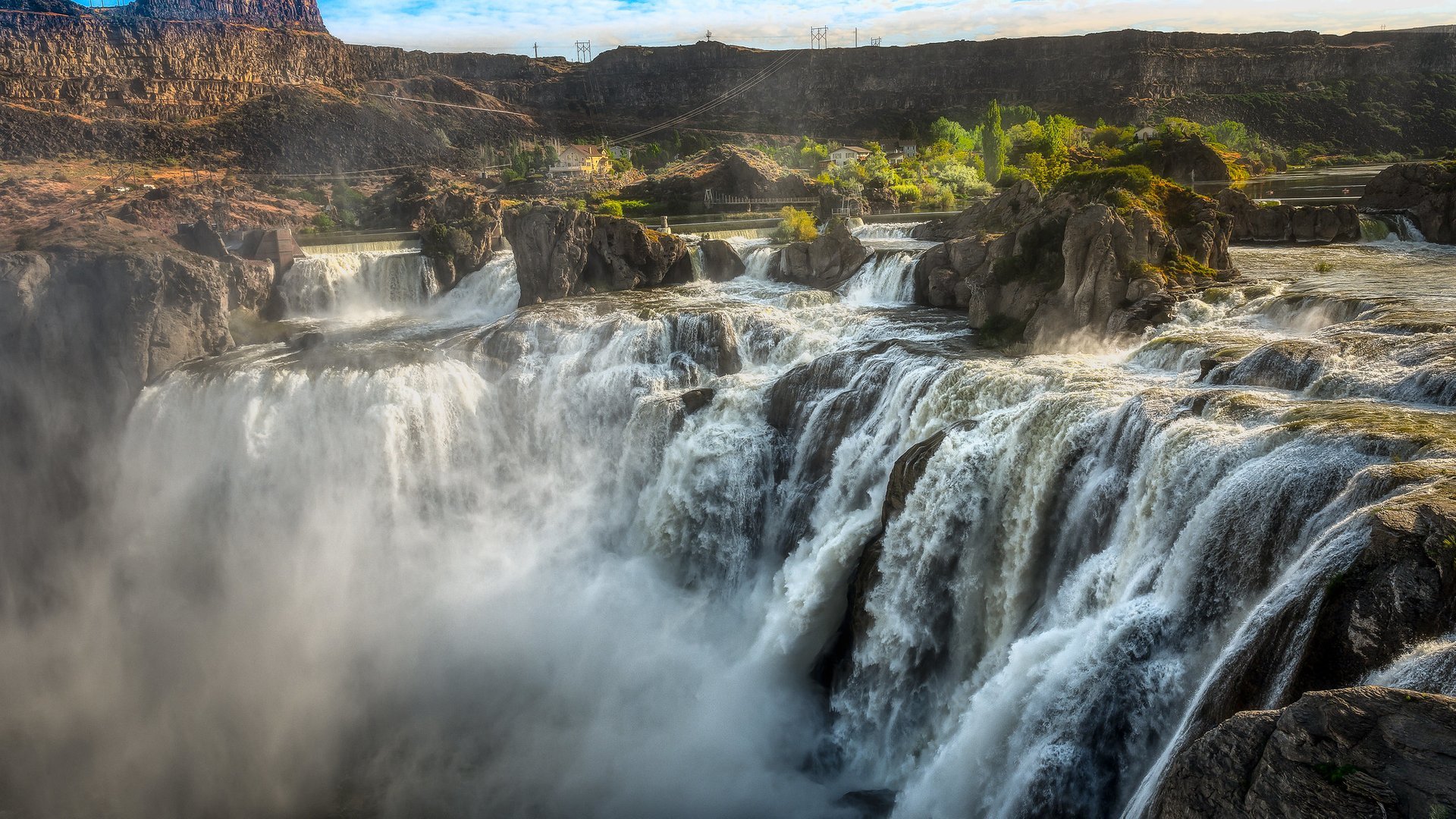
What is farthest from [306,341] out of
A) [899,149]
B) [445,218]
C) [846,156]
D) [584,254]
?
[899,149]

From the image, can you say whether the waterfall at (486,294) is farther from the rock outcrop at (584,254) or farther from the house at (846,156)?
the house at (846,156)

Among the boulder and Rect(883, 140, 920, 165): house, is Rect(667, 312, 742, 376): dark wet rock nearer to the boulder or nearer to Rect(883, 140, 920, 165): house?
the boulder

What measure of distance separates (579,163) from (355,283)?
6095 cm

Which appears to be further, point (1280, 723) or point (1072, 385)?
point (1072, 385)

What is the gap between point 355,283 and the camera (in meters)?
36.8

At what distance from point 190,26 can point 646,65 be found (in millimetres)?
63086

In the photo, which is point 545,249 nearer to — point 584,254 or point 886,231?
point 584,254

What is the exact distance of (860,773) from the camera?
51.0 ft

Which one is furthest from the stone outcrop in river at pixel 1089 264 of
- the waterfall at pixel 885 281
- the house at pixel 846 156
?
the house at pixel 846 156

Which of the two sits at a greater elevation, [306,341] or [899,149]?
[899,149]

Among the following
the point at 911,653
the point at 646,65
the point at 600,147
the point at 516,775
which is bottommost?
the point at 516,775

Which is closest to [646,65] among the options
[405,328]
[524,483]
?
[405,328]

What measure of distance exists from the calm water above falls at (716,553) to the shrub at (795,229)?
34.3 ft

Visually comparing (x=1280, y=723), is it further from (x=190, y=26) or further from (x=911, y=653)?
(x=190, y=26)
